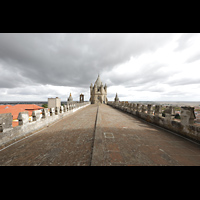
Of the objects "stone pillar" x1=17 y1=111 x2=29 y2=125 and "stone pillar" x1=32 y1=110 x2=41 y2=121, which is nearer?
"stone pillar" x1=17 y1=111 x2=29 y2=125

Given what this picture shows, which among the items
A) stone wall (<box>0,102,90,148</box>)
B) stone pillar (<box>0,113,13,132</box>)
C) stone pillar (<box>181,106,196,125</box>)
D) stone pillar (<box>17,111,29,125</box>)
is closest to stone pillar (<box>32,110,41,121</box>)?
stone wall (<box>0,102,90,148</box>)

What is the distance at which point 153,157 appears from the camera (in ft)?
6.84

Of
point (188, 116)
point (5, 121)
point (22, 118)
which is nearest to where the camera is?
point (5, 121)

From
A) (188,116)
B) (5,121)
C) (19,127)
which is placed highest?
(188,116)

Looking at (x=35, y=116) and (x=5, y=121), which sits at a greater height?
(x=5, y=121)

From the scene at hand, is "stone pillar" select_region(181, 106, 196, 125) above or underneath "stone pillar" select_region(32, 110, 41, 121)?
above

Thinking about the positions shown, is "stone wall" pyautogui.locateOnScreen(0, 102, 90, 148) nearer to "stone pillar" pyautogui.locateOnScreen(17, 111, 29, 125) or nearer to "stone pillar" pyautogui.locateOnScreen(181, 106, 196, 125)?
"stone pillar" pyautogui.locateOnScreen(17, 111, 29, 125)

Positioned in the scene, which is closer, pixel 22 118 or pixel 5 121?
pixel 5 121

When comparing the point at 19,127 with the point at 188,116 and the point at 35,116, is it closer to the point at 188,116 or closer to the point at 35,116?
the point at 35,116

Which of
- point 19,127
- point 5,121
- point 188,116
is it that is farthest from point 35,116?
point 188,116
